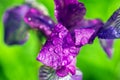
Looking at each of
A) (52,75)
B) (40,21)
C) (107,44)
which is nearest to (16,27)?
(40,21)

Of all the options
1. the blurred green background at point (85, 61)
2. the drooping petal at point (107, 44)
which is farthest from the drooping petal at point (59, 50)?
the blurred green background at point (85, 61)

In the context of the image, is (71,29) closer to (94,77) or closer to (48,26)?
(48,26)

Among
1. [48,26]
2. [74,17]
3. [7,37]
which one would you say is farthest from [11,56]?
[74,17]

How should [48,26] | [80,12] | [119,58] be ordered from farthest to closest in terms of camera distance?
[119,58] < [48,26] < [80,12]

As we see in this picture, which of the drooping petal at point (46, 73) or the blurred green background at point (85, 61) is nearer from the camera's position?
the drooping petal at point (46, 73)

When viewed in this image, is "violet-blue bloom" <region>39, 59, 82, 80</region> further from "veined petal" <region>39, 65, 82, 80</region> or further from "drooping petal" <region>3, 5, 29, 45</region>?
"drooping petal" <region>3, 5, 29, 45</region>

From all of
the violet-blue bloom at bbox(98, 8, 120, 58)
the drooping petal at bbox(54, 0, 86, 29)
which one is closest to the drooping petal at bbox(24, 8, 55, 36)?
the drooping petal at bbox(54, 0, 86, 29)

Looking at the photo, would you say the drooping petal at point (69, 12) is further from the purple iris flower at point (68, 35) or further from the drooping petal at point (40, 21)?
the drooping petal at point (40, 21)
